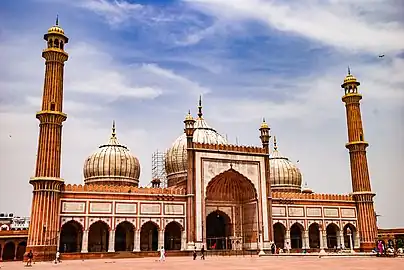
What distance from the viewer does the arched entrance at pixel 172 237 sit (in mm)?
31312

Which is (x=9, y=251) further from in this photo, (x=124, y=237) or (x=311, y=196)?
(x=311, y=196)

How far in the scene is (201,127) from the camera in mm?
37688

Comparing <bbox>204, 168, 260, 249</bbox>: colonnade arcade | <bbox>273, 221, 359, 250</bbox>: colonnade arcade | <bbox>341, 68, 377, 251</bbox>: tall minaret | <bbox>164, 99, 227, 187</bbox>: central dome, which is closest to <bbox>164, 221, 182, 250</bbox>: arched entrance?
<bbox>204, 168, 260, 249</bbox>: colonnade arcade

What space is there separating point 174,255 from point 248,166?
339 inches

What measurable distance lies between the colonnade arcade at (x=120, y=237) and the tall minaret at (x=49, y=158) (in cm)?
174

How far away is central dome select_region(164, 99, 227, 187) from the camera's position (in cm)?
3506

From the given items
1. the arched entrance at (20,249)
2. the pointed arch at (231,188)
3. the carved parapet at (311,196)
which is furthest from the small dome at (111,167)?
the carved parapet at (311,196)

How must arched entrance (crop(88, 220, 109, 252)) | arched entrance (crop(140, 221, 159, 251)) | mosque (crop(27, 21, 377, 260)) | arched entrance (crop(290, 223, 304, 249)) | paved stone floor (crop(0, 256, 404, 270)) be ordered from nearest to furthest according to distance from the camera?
paved stone floor (crop(0, 256, 404, 270)) → mosque (crop(27, 21, 377, 260)) → arched entrance (crop(88, 220, 109, 252)) → arched entrance (crop(140, 221, 159, 251)) → arched entrance (crop(290, 223, 304, 249))

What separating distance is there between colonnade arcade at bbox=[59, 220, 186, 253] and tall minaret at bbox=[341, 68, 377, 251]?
48.8ft

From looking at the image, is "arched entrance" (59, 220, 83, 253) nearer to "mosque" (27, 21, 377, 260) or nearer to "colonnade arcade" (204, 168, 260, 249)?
"mosque" (27, 21, 377, 260)

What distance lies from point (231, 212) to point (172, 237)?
4752mm

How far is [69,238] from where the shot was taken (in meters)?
29.5

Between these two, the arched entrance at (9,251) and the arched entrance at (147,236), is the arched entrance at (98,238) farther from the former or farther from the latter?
the arched entrance at (9,251)

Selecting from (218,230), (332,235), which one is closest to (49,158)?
(218,230)
